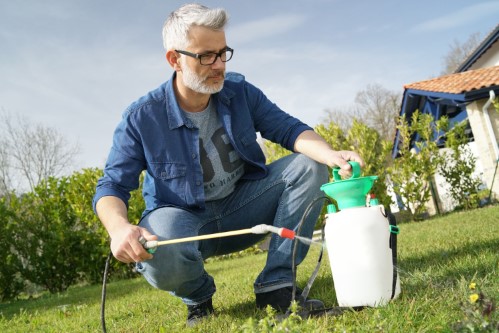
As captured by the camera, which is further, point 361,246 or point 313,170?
point 313,170

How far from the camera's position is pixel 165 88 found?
9.65 ft

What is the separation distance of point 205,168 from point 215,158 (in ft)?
0.30

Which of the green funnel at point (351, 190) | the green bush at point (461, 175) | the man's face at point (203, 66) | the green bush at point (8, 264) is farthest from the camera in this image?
the green bush at point (461, 175)

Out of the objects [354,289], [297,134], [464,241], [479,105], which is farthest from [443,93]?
[354,289]

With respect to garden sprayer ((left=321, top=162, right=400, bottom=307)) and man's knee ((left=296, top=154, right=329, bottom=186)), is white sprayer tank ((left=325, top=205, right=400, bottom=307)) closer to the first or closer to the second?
garden sprayer ((left=321, top=162, right=400, bottom=307))

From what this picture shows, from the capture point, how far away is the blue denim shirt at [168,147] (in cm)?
272

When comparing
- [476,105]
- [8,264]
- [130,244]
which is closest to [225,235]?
[130,244]

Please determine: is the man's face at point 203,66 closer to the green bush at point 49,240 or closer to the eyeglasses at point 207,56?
the eyeglasses at point 207,56

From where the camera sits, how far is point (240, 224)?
9.57ft

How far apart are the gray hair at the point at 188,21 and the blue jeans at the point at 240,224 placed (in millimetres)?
894

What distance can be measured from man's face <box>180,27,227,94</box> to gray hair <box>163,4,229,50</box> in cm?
3

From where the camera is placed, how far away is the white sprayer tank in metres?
2.05

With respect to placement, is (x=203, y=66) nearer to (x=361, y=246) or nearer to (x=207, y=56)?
(x=207, y=56)

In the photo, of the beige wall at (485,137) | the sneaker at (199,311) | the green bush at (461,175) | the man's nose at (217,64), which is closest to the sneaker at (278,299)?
the sneaker at (199,311)
